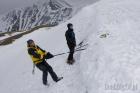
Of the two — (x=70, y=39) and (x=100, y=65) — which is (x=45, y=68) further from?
(x=100, y=65)

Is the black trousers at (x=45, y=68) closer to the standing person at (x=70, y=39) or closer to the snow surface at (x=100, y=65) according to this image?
the snow surface at (x=100, y=65)

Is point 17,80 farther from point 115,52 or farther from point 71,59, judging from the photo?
point 115,52

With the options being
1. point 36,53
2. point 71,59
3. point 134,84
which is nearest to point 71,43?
point 71,59

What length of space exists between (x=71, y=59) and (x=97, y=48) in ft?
9.09

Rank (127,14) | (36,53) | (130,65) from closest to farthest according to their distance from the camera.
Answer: (130,65), (36,53), (127,14)

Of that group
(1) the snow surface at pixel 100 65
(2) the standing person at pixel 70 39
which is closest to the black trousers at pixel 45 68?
(1) the snow surface at pixel 100 65

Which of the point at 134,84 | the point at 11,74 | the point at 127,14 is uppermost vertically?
the point at 127,14

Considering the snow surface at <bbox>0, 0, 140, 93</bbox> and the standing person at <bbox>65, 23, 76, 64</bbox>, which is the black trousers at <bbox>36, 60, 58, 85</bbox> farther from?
the standing person at <bbox>65, 23, 76, 64</bbox>

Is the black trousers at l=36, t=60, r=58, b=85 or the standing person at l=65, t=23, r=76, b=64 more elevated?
the standing person at l=65, t=23, r=76, b=64

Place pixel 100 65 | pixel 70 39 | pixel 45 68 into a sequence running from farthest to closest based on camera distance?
pixel 70 39 → pixel 45 68 → pixel 100 65

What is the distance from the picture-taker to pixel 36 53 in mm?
19250

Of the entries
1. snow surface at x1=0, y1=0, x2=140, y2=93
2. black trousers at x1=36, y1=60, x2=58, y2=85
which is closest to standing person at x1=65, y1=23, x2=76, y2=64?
snow surface at x1=0, y1=0, x2=140, y2=93

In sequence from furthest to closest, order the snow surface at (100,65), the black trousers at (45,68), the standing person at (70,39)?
the standing person at (70,39)
the black trousers at (45,68)
the snow surface at (100,65)

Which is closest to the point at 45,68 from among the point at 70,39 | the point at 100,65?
the point at 70,39
